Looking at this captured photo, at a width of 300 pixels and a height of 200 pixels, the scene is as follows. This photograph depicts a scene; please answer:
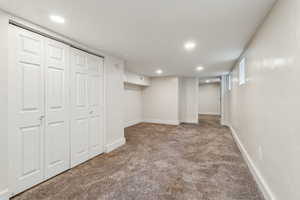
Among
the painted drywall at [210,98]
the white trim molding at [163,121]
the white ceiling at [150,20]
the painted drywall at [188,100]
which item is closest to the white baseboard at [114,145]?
the white ceiling at [150,20]

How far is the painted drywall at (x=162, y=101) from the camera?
20.6 ft

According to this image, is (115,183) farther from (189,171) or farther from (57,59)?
(57,59)

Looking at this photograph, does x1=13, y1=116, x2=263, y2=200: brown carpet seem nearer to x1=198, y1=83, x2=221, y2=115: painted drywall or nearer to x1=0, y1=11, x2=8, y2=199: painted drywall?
x1=0, y1=11, x2=8, y2=199: painted drywall

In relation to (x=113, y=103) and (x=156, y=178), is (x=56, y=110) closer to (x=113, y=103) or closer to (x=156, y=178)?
(x=113, y=103)

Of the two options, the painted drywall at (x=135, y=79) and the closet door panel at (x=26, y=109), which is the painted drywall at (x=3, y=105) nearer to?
the closet door panel at (x=26, y=109)

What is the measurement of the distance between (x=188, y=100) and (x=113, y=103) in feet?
14.8

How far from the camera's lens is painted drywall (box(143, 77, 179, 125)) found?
6.27 m

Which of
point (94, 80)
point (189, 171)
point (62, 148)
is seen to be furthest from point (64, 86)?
point (189, 171)

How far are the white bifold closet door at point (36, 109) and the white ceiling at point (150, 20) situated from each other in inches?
14.8

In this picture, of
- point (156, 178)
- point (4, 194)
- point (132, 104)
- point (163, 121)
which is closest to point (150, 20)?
point (156, 178)

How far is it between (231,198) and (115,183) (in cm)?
157

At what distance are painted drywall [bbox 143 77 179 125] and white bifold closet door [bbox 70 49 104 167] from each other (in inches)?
155

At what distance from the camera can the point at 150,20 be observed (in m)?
1.72

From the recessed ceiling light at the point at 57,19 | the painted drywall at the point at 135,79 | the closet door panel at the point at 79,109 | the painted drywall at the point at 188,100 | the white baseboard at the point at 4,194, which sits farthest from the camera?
the painted drywall at the point at 188,100
